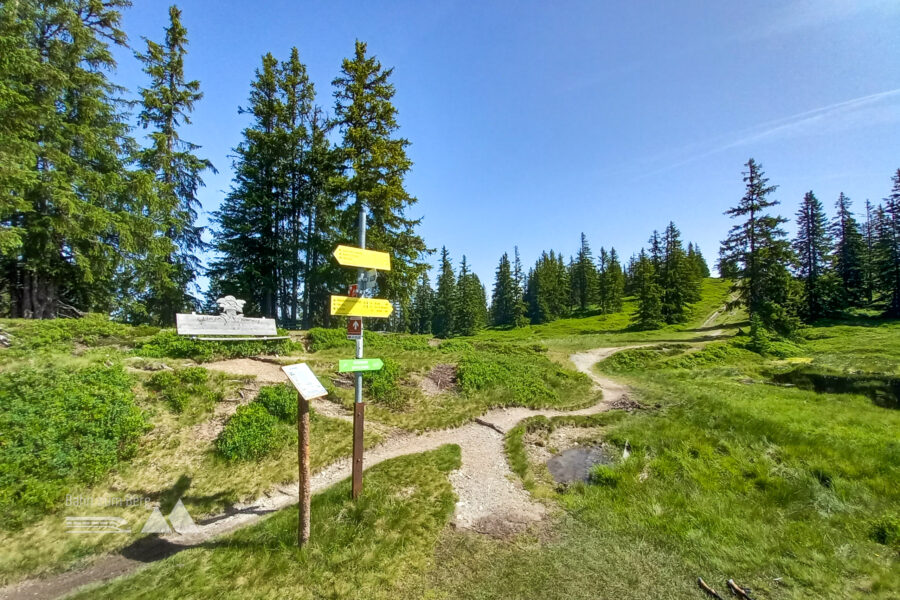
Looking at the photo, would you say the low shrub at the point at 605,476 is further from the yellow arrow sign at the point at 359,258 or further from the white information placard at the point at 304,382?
the yellow arrow sign at the point at 359,258

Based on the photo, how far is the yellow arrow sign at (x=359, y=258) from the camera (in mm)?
6027

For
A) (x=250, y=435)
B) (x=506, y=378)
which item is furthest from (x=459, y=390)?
(x=250, y=435)

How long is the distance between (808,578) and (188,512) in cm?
1074

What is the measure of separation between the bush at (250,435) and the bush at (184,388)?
128cm

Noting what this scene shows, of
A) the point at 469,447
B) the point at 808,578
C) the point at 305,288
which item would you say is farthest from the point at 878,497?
the point at 305,288

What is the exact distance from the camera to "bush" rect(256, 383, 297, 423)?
10.1m

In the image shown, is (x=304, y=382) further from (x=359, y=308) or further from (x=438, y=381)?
(x=438, y=381)

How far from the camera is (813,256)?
47875 millimetres

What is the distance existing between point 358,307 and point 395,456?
510 centimetres

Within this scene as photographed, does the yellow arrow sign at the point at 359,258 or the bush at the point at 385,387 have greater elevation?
the yellow arrow sign at the point at 359,258

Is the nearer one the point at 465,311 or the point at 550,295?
the point at 465,311

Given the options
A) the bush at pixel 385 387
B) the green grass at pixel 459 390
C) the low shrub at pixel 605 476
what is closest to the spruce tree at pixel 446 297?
the green grass at pixel 459 390

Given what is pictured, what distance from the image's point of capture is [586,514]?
687 cm

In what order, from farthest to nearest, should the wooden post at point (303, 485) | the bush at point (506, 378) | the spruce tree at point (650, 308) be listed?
the spruce tree at point (650, 308) → the bush at point (506, 378) → the wooden post at point (303, 485)
